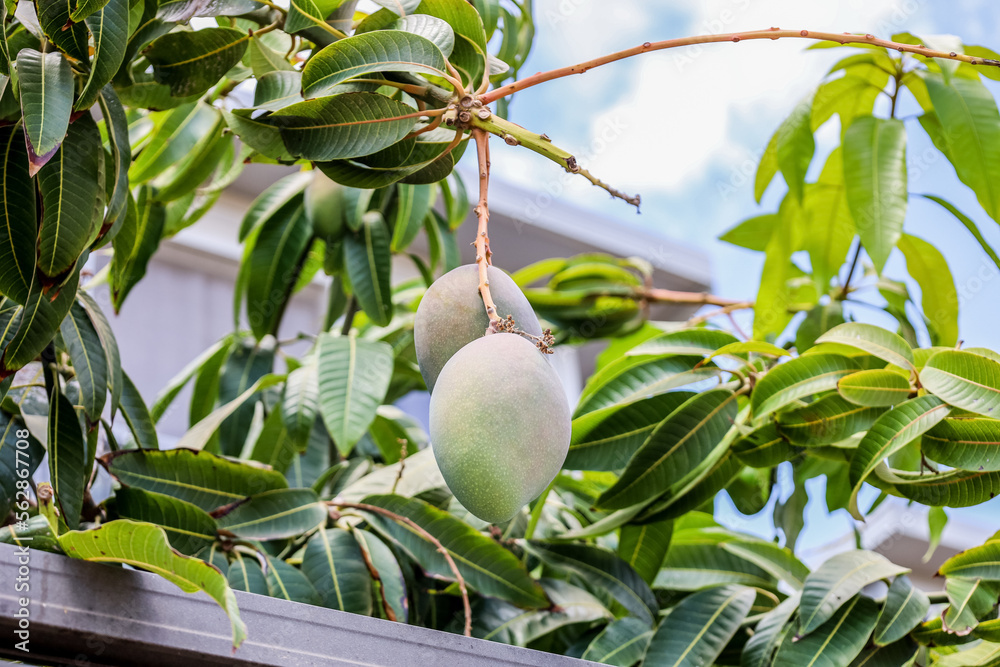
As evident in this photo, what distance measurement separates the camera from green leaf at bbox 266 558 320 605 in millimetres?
690

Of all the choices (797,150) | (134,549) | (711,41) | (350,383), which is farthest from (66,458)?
(797,150)

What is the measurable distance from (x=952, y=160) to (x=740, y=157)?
735mm

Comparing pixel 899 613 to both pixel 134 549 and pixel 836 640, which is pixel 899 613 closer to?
pixel 836 640

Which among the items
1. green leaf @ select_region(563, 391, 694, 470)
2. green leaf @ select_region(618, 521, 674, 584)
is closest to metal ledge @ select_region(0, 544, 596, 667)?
green leaf @ select_region(563, 391, 694, 470)

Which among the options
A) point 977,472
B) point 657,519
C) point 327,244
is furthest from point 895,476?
point 327,244

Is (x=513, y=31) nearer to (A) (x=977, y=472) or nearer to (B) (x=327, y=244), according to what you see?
(B) (x=327, y=244)

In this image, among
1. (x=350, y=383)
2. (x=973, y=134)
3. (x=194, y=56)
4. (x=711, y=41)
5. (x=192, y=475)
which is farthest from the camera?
(x=350, y=383)

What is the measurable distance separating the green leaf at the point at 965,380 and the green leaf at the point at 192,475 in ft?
1.84

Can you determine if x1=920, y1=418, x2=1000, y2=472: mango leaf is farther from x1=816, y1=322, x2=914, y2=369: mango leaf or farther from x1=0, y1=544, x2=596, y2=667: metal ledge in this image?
x1=0, y1=544, x2=596, y2=667: metal ledge

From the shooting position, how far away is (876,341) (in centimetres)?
73

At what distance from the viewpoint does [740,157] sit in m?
1.59

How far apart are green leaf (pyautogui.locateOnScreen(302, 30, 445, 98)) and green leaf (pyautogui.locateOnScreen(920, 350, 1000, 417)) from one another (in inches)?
17.4

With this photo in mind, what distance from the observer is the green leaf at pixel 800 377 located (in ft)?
2.43

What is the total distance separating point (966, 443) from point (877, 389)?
0.26ft
